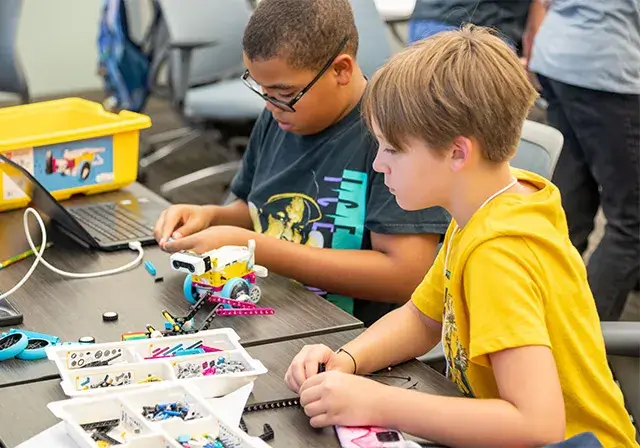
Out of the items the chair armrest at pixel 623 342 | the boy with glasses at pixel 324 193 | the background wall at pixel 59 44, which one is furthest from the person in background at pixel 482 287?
the background wall at pixel 59 44

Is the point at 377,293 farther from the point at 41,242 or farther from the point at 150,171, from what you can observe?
the point at 150,171

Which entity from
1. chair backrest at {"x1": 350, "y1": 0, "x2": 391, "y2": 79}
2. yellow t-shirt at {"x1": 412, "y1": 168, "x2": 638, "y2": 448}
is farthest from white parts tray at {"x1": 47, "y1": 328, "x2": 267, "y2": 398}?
chair backrest at {"x1": 350, "y1": 0, "x2": 391, "y2": 79}

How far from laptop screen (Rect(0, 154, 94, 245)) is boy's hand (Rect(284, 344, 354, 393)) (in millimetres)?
593

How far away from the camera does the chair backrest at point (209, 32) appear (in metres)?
3.87

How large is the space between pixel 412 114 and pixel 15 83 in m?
2.69

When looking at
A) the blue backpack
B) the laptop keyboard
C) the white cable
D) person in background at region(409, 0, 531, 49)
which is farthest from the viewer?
the blue backpack

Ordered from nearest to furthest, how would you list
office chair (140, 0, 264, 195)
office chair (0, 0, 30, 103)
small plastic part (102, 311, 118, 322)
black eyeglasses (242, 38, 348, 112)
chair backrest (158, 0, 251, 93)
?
small plastic part (102, 311, 118, 322) < black eyeglasses (242, 38, 348, 112) < office chair (0, 0, 30, 103) < office chair (140, 0, 264, 195) < chair backrest (158, 0, 251, 93)

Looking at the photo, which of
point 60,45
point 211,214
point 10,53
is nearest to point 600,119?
point 211,214

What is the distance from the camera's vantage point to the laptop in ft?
5.65

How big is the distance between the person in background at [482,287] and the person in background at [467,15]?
1383 mm

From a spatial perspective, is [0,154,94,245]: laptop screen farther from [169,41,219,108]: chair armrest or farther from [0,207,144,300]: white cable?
[169,41,219,108]: chair armrest

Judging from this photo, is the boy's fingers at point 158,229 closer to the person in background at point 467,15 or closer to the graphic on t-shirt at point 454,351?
the graphic on t-shirt at point 454,351

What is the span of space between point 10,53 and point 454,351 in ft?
8.94

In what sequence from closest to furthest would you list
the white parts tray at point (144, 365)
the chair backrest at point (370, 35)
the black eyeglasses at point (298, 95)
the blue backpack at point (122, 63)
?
the white parts tray at point (144, 365), the black eyeglasses at point (298, 95), the chair backrest at point (370, 35), the blue backpack at point (122, 63)
